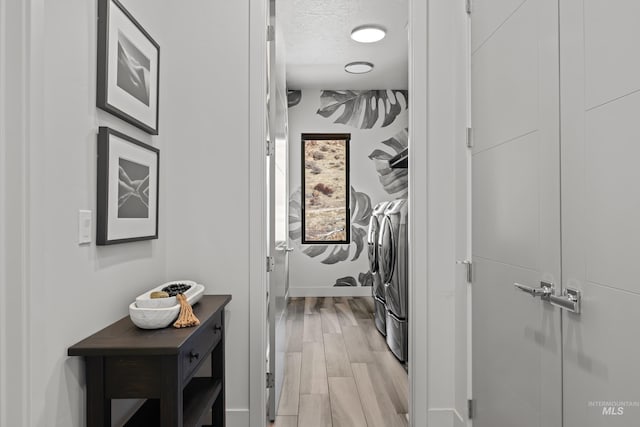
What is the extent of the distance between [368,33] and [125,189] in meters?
3.01

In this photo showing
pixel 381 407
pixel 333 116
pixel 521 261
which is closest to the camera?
pixel 521 261

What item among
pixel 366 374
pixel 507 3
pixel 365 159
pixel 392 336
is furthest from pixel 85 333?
pixel 365 159

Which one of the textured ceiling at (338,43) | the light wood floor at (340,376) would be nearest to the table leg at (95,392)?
the light wood floor at (340,376)

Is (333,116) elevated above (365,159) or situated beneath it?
elevated above

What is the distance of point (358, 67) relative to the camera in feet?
16.2

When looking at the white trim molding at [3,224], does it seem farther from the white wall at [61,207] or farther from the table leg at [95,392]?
the table leg at [95,392]

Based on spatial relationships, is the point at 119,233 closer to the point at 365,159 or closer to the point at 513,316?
the point at 513,316

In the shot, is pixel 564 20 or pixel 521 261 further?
pixel 521 261

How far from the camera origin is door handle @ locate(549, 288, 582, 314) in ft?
4.21

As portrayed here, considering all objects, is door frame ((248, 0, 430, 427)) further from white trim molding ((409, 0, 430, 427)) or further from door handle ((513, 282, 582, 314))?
door handle ((513, 282, 582, 314))

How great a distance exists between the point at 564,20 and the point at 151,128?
166 centimetres

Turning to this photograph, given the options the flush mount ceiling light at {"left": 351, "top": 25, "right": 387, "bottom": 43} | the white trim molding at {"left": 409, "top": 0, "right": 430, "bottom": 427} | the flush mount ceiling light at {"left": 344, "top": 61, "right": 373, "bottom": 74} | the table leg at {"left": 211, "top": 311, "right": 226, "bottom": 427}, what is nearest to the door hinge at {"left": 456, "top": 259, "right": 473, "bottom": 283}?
the white trim molding at {"left": 409, "top": 0, "right": 430, "bottom": 427}

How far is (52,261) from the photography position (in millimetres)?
1278

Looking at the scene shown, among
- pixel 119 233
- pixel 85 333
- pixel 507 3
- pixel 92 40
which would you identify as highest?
pixel 507 3
